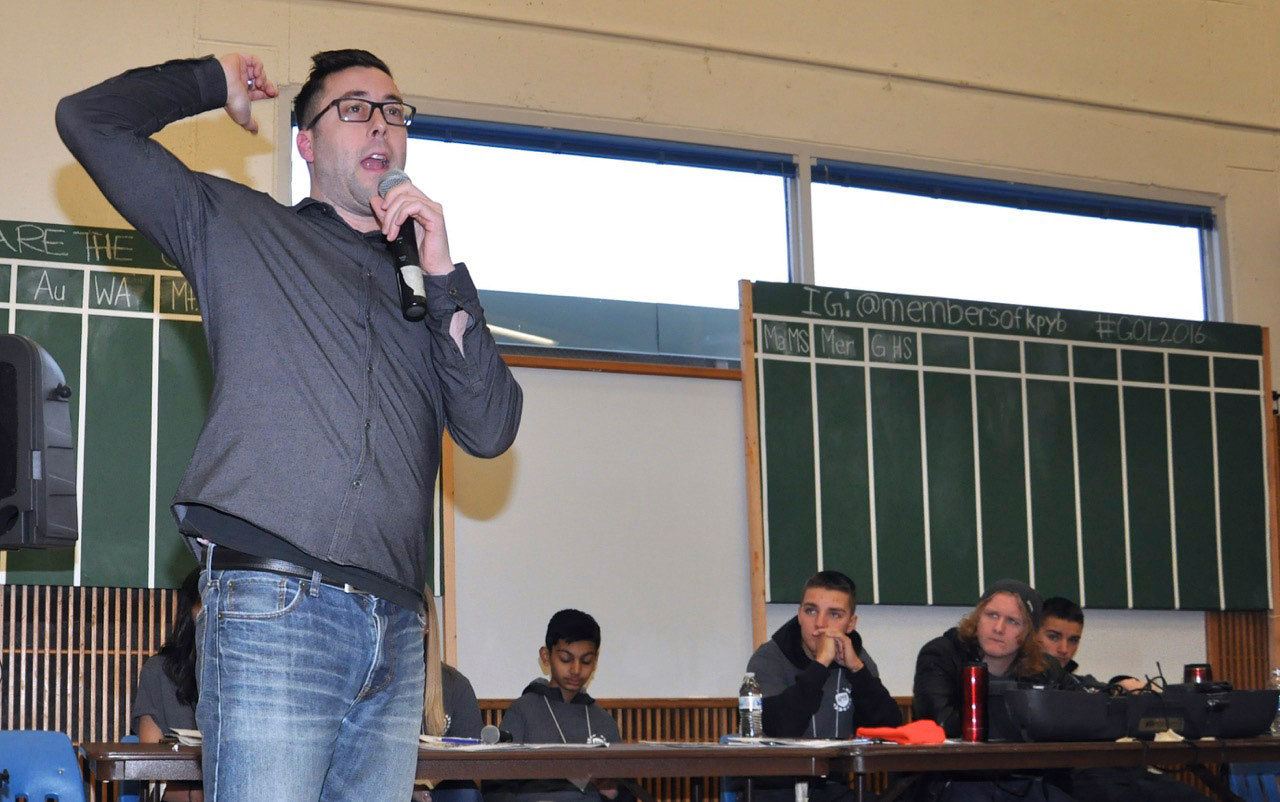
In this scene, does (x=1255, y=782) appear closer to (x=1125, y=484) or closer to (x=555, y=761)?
(x=1125, y=484)

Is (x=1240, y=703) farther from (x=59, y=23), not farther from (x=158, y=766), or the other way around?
(x=59, y=23)

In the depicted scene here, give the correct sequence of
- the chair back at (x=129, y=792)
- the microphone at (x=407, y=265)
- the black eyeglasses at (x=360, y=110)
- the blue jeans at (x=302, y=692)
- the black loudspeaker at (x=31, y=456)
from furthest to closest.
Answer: the chair back at (x=129, y=792) < the black loudspeaker at (x=31, y=456) < the black eyeglasses at (x=360, y=110) < the microphone at (x=407, y=265) < the blue jeans at (x=302, y=692)

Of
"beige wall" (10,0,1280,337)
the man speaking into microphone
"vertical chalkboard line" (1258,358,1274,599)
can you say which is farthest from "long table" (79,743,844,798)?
"vertical chalkboard line" (1258,358,1274,599)

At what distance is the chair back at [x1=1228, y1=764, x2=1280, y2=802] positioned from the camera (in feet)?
14.8

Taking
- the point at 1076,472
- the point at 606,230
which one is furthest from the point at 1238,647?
the point at 606,230

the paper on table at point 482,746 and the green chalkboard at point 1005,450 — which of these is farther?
the green chalkboard at point 1005,450

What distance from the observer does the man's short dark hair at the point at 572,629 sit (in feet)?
15.8

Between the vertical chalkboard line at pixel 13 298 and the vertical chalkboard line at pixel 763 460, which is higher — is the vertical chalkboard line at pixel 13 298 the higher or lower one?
the higher one

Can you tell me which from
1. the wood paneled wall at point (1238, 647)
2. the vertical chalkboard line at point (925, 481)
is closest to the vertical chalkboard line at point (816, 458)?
the vertical chalkboard line at point (925, 481)

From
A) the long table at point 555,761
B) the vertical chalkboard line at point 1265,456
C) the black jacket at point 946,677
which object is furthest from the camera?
the vertical chalkboard line at point 1265,456

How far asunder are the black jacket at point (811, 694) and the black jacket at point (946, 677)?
0.10 meters

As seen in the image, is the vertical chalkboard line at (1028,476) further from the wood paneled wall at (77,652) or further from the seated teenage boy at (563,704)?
the wood paneled wall at (77,652)

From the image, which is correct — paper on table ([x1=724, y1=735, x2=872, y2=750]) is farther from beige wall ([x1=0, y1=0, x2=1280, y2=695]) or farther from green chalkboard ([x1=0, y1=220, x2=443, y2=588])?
green chalkboard ([x1=0, y1=220, x2=443, y2=588])

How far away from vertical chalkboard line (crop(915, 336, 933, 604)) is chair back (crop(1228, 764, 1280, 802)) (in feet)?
4.81
